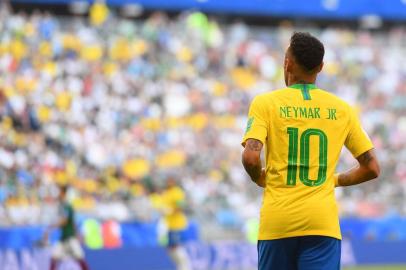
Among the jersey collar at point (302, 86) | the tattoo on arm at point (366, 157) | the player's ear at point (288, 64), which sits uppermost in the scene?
the player's ear at point (288, 64)

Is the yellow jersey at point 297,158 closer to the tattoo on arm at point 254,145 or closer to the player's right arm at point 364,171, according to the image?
the tattoo on arm at point 254,145

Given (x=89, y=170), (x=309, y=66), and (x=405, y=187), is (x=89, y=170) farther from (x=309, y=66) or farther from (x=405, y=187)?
(x=309, y=66)

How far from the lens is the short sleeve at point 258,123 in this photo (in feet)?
19.8

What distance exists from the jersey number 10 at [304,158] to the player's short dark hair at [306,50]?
15.9 inches

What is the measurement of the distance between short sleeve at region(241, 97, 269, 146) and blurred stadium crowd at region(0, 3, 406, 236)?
15.7 meters

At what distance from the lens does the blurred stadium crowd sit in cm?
2328

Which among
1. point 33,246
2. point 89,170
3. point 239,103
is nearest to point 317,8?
point 239,103

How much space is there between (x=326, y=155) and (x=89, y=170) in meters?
18.0

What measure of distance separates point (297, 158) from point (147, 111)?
20778mm

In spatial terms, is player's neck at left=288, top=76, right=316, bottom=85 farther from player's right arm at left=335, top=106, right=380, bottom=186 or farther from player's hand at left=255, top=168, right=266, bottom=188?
player's hand at left=255, top=168, right=266, bottom=188

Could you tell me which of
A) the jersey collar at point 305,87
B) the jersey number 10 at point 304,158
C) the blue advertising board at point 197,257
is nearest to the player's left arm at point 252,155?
the jersey number 10 at point 304,158

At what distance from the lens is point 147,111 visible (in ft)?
87.8

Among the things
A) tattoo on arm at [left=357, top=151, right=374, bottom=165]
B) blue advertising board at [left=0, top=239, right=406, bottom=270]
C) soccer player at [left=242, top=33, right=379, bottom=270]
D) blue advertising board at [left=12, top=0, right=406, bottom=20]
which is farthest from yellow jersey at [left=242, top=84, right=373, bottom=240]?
blue advertising board at [left=12, top=0, right=406, bottom=20]

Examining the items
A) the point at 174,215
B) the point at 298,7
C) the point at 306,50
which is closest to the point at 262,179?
the point at 306,50
